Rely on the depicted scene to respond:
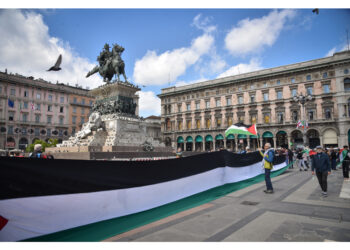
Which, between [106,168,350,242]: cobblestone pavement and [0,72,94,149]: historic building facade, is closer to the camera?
[106,168,350,242]: cobblestone pavement

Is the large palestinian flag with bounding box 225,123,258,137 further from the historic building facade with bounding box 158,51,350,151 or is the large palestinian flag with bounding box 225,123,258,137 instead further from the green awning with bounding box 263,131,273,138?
the green awning with bounding box 263,131,273,138

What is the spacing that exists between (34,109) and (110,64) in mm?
34739

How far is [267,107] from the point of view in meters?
46.5

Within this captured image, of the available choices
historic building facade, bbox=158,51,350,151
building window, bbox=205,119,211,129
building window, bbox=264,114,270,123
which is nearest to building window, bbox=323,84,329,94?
historic building facade, bbox=158,51,350,151

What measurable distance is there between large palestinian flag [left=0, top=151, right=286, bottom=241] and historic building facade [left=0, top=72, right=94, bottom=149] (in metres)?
45.9

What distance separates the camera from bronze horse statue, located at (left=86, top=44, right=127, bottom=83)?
19.2 meters

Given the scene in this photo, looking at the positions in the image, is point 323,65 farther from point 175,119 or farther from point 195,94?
point 175,119

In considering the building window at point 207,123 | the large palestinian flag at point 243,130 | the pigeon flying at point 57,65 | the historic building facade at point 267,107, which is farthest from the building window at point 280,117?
the pigeon flying at point 57,65

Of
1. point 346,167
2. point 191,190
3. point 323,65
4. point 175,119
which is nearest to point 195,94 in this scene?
point 175,119

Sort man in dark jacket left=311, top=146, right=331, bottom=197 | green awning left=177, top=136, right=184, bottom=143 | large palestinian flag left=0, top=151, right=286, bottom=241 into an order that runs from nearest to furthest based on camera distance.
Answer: large palestinian flag left=0, top=151, right=286, bottom=241 < man in dark jacket left=311, top=146, right=331, bottom=197 < green awning left=177, top=136, right=184, bottom=143

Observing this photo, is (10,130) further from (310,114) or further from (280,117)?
(310,114)

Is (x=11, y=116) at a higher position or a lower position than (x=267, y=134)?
higher

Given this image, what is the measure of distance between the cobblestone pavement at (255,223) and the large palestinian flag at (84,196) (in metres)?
0.31

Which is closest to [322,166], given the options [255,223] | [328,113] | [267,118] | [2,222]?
[255,223]
